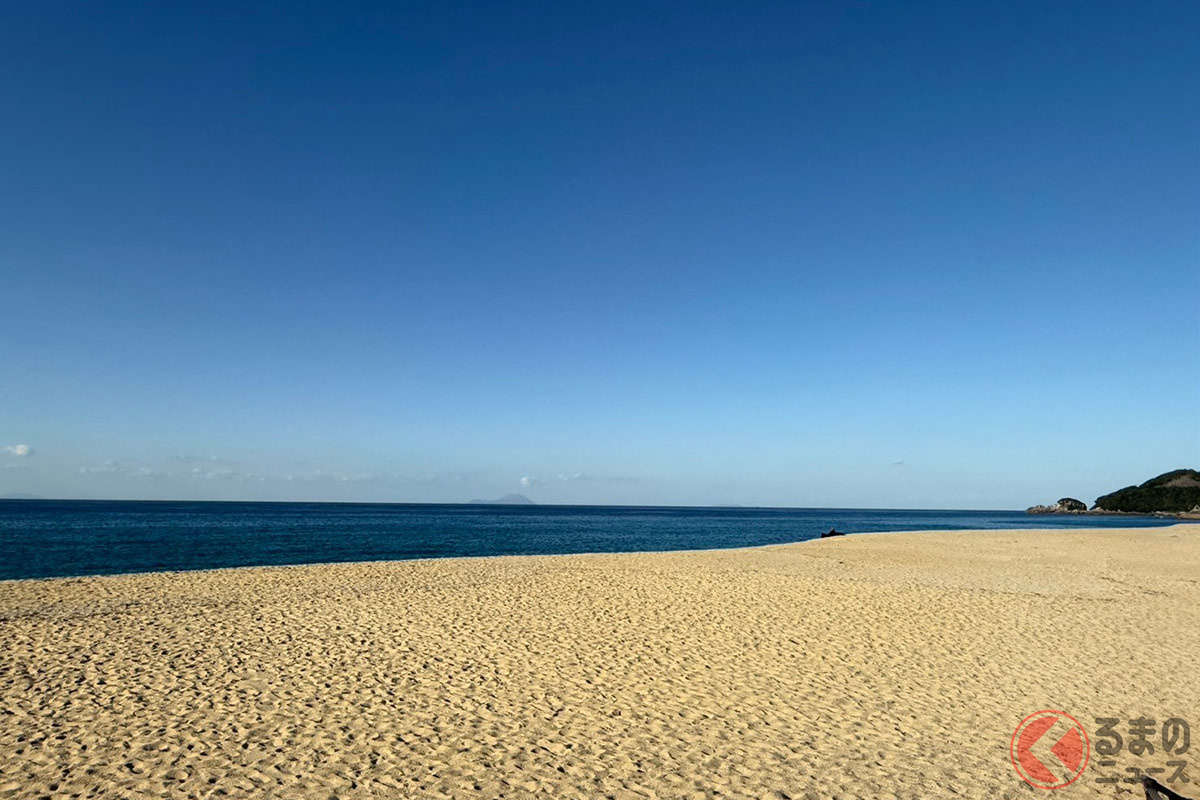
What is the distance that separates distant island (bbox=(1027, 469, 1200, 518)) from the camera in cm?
16112

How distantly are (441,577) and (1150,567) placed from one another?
3397cm

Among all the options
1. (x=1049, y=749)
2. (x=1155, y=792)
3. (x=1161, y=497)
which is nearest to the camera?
(x=1155, y=792)

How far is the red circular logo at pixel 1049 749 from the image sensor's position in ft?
26.6

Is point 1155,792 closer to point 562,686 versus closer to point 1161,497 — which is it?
point 562,686

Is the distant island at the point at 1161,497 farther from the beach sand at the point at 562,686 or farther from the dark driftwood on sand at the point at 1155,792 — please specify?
the dark driftwood on sand at the point at 1155,792

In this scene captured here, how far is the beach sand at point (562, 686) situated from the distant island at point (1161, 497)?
184 m

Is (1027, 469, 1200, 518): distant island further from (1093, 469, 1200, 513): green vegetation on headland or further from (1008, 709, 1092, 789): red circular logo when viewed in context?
(1008, 709, 1092, 789): red circular logo

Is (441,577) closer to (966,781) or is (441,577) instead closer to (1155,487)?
(966,781)

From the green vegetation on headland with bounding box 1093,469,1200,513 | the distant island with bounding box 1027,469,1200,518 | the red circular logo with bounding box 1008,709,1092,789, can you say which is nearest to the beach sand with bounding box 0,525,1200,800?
the red circular logo with bounding box 1008,709,1092,789

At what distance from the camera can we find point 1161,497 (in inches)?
6693

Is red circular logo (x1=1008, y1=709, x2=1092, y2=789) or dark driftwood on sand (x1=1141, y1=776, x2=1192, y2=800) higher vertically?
dark driftwood on sand (x1=1141, y1=776, x2=1192, y2=800)

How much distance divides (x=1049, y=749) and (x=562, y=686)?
744cm

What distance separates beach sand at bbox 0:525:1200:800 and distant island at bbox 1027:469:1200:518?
18401 cm

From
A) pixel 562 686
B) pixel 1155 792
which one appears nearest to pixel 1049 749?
pixel 1155 792
